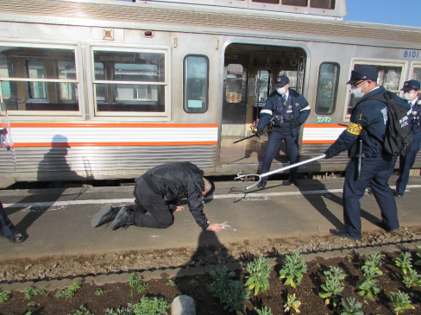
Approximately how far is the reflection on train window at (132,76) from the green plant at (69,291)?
316 cm

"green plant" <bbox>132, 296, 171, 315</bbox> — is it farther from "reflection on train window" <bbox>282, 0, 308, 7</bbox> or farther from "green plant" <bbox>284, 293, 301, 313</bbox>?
"reflection on train window" <bbox>282, 0, 308, 7</bbox>

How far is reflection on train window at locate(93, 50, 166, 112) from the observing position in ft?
15.8

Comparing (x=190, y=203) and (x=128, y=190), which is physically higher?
(x=190, y=203)

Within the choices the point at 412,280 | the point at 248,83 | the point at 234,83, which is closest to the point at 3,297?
the point at 412,280

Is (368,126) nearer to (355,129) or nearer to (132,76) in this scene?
(355,129)

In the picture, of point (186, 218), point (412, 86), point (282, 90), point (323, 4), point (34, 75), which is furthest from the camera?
point (323, 4)

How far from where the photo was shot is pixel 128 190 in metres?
5.09

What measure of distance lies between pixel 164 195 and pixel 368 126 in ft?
8.37

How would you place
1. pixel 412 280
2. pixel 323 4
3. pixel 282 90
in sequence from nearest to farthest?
pixel 412 280
pixel 282 90
pixel 323 4

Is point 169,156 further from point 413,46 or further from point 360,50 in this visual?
point 413,46

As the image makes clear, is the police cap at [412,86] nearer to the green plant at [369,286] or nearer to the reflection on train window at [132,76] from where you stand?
the green plant at [369,286]

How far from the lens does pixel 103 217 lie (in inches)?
148

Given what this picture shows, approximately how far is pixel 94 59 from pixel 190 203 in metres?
3.07

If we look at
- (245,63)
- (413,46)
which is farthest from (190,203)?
(245,63)
